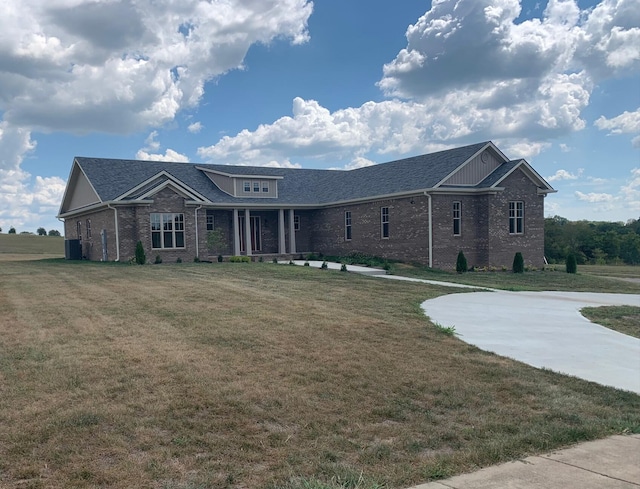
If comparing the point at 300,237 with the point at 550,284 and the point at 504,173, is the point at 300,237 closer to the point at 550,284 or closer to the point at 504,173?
the point at 504,173

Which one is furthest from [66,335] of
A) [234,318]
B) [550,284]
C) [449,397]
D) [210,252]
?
[210,252]

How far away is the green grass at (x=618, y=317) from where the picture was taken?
11.0m

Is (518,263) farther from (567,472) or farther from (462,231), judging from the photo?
(567,472)

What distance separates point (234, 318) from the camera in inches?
394

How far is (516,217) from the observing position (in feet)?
88.0

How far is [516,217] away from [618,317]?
15.0 metres

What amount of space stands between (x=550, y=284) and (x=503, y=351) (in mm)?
14100

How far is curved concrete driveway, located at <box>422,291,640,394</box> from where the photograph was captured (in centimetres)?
776

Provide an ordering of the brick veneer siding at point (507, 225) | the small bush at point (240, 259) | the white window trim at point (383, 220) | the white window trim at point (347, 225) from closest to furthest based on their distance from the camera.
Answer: the brick veneer siding at point (507, 225)
the white window trim at point (383, 220)
the small bush at point (240, 259)
the white window trim at point (347, 225)

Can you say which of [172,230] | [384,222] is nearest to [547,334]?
[384,222]

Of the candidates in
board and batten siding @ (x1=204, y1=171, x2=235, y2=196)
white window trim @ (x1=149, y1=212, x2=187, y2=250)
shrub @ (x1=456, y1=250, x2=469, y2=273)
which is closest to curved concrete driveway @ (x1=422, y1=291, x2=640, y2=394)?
shrub @ (x1=456, y1=250, x2=469, y2=273)

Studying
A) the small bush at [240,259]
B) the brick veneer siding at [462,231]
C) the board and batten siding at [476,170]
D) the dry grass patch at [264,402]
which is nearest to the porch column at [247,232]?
the small bush at [240,259]

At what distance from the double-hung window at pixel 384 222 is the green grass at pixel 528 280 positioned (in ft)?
8.22

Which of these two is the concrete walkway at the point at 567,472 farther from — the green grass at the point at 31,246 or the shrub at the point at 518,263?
the green grass at the point at 31,246
